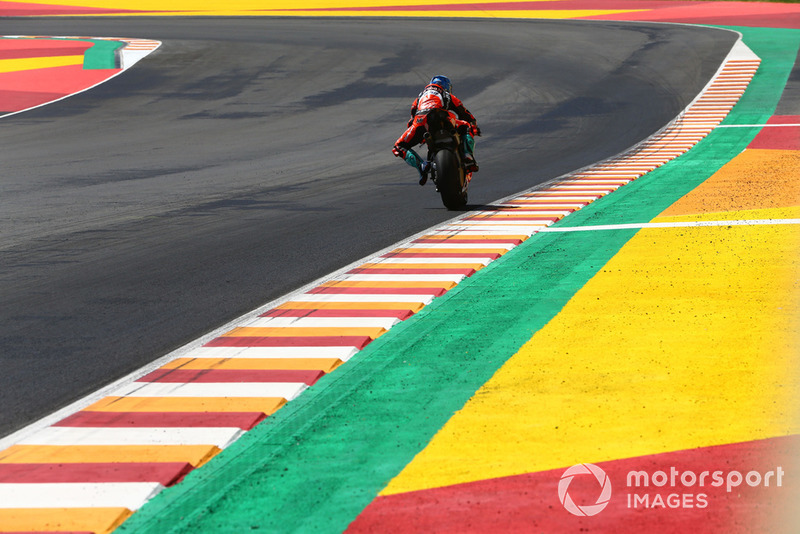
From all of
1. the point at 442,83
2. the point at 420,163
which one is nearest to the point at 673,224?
the point at 442,83

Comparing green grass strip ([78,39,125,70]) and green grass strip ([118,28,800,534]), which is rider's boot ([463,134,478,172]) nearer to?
green grass strip ([118,28,800,534])

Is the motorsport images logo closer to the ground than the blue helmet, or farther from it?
closer to the ground

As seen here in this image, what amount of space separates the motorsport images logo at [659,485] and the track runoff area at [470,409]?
0.04 ft

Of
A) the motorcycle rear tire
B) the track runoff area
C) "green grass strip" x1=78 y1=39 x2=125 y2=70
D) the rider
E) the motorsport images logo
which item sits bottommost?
the motorsport images logo

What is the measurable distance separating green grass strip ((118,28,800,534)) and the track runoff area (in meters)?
0.02

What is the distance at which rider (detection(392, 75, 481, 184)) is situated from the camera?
1406cm

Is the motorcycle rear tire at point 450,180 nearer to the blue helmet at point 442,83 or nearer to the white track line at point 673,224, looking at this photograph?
the blue helmet at point 442,83

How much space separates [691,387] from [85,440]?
3203mm

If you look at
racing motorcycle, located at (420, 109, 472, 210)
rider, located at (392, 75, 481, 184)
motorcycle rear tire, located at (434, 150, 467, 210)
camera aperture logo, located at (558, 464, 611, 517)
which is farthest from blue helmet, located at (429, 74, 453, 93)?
camera aperture logo, located at (558, 464, 611, 517)

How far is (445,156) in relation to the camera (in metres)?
14.1

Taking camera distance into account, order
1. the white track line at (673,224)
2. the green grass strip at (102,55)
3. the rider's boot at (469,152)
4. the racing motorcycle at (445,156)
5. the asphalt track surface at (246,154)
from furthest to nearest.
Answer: the green grass strip at (102,55) → the rider's boot at (469,152) → the racing motorcycle at (445,156) → the white track line at (673,224) → the asphalt track surface at (246,154)

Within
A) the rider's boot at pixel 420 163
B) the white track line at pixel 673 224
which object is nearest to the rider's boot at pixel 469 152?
the rider's boot at pixel 420 163

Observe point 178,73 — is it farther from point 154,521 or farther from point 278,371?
point 154,521

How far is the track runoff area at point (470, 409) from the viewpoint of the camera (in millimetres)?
4633
